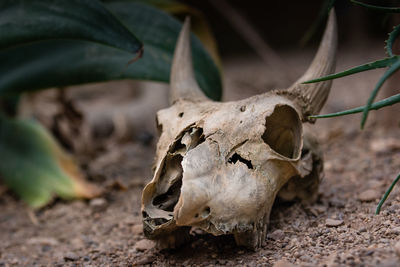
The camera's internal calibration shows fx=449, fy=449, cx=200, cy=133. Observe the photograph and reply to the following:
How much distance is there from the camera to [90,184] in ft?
8.18

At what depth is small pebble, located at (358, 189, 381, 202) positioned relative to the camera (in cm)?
180

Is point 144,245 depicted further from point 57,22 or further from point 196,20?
point 196,20

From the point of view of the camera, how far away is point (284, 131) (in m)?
1.62

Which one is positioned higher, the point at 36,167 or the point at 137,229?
the point at 36,167

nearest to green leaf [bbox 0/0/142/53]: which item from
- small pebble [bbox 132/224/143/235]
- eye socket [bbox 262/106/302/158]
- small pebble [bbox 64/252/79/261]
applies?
eye socket [bbox 262/106/302/158]

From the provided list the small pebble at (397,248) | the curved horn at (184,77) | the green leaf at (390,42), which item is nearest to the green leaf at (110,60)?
the curved horn at (184,77)

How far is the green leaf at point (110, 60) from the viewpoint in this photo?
219 centimetres

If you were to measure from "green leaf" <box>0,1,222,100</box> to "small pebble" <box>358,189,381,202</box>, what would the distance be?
82 cm

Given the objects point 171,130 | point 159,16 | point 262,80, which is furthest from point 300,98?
point 262,80

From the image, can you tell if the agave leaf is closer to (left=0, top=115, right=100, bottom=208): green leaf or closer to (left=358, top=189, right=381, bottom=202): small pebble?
(left=0, top=115, right=100, bottom=208): green leaf

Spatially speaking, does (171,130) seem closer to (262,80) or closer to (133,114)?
(133,114)

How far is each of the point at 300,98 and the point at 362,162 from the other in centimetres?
97


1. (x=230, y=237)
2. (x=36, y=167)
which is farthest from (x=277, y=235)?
(x=36, y=167)

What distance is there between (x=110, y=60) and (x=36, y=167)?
79 cm
